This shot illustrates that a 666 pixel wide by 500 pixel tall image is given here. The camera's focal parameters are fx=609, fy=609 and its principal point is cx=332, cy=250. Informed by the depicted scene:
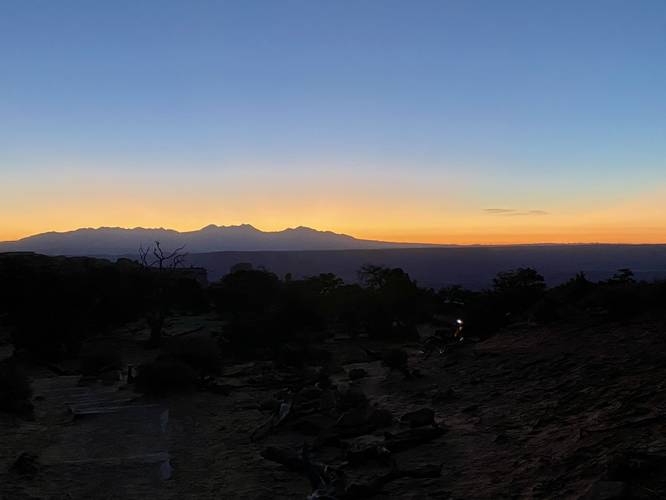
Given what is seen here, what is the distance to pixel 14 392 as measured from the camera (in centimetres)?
1692

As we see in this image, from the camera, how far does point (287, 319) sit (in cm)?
3647

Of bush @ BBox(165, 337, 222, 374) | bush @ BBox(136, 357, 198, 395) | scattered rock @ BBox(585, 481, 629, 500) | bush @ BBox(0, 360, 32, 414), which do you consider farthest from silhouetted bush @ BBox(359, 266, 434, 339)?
scattered rock @ BBox(585, 481, 629, 500)

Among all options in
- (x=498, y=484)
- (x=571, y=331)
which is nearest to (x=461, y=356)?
(x=571, y=331)

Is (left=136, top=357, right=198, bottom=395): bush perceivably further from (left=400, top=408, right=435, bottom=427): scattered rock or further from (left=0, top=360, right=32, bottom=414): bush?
(left=400, top=408, right=435, bottom=427): scattered rock

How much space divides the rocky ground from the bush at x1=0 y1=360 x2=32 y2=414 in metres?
0.63

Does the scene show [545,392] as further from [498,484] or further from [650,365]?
[498,484]

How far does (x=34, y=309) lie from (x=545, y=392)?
89.8ft

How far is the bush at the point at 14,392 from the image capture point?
1648 centimetres

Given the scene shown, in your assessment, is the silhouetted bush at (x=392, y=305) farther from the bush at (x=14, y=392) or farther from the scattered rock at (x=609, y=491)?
the scattered rock at (x=609, y=491)

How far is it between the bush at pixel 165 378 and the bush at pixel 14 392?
11.4 ft

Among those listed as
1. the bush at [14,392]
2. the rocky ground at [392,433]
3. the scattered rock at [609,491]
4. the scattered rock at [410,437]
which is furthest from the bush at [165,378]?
the scattered rock at [609,491]

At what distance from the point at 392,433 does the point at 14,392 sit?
10900 mm

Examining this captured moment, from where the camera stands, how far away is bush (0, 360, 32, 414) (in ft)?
54.1

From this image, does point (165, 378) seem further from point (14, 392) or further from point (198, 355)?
point (14, 392)
